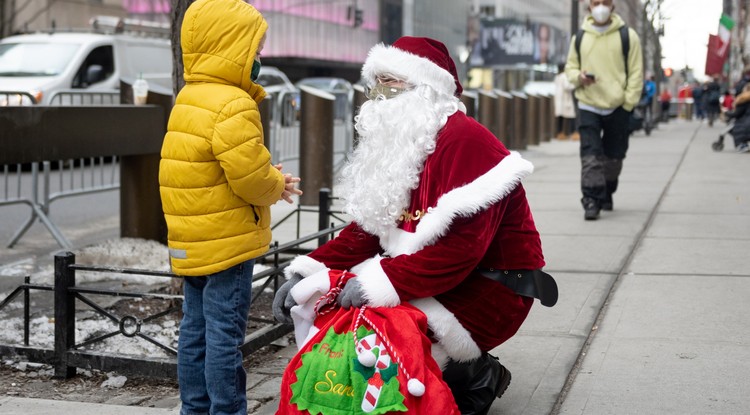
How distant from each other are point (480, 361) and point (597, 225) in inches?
201

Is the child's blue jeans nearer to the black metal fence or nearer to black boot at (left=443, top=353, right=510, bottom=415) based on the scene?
the black metal fence

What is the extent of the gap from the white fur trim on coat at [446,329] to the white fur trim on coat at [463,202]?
0.64 ft

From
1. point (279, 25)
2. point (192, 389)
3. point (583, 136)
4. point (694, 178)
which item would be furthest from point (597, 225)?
point (279, 25)

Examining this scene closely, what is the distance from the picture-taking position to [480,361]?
3.90 m

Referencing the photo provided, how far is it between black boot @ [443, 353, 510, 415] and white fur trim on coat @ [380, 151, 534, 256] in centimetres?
48

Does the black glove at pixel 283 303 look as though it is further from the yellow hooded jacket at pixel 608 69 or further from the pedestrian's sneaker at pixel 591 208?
the yellow hooded jacket at pixel 608 69

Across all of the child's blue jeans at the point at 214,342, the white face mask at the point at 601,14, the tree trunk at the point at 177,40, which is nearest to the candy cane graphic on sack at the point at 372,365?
the child's blue jeans at the point at 214,342

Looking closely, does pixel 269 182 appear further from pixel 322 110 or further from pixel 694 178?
pixel 694 178

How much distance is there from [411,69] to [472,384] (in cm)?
111

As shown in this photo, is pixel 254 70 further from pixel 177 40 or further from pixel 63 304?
pixel 177 40

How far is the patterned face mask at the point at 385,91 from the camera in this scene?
3.79m

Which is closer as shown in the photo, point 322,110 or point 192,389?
point 192,389

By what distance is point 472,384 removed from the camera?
3865 millimetres

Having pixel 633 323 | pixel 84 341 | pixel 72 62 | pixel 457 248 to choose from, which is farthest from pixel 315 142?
pixel 72 62
